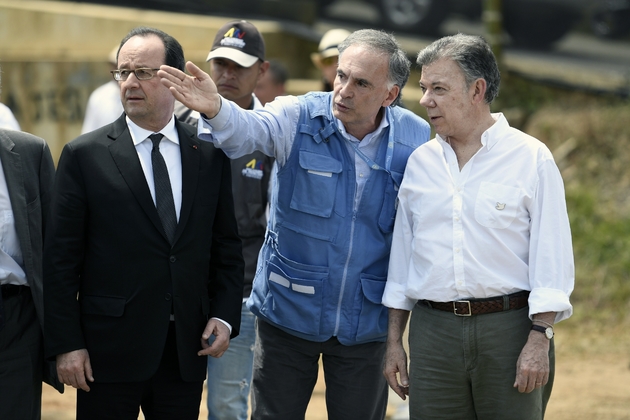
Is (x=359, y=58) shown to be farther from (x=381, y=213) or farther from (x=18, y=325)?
(x=18, y=325)

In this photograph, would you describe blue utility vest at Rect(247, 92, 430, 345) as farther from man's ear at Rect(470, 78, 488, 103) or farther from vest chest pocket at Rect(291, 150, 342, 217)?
man's ear at Rect(470, 78, 488, 103)

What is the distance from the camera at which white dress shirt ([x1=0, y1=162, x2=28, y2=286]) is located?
11.8ft

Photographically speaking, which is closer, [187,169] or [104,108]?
[187,169]

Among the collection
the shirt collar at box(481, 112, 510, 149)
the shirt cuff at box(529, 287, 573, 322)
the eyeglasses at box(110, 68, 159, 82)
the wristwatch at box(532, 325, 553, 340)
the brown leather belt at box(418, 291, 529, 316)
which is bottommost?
the wristwatch at box(532, 325, 553, 340)

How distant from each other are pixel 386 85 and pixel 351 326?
1018 millimetres

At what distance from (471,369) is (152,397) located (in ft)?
4.10

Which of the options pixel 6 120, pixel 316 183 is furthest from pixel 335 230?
pixel 6 120

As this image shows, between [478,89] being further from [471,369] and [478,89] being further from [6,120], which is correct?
[6,120]

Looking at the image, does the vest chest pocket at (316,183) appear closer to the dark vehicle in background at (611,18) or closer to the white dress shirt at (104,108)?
the white dress shirt at (104,108)

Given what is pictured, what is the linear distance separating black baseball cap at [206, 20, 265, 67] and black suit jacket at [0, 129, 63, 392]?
4.20 ft

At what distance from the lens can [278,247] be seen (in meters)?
3.85

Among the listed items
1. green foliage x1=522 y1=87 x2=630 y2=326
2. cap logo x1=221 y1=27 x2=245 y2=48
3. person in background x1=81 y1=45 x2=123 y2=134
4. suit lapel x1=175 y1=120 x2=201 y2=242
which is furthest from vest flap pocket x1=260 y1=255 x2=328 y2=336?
green foliage x1=522 y1=87 x2=630 y2=326

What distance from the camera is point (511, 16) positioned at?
36.3 feet

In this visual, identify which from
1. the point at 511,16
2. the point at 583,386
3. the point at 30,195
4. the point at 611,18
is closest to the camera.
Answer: the point at 30,195
